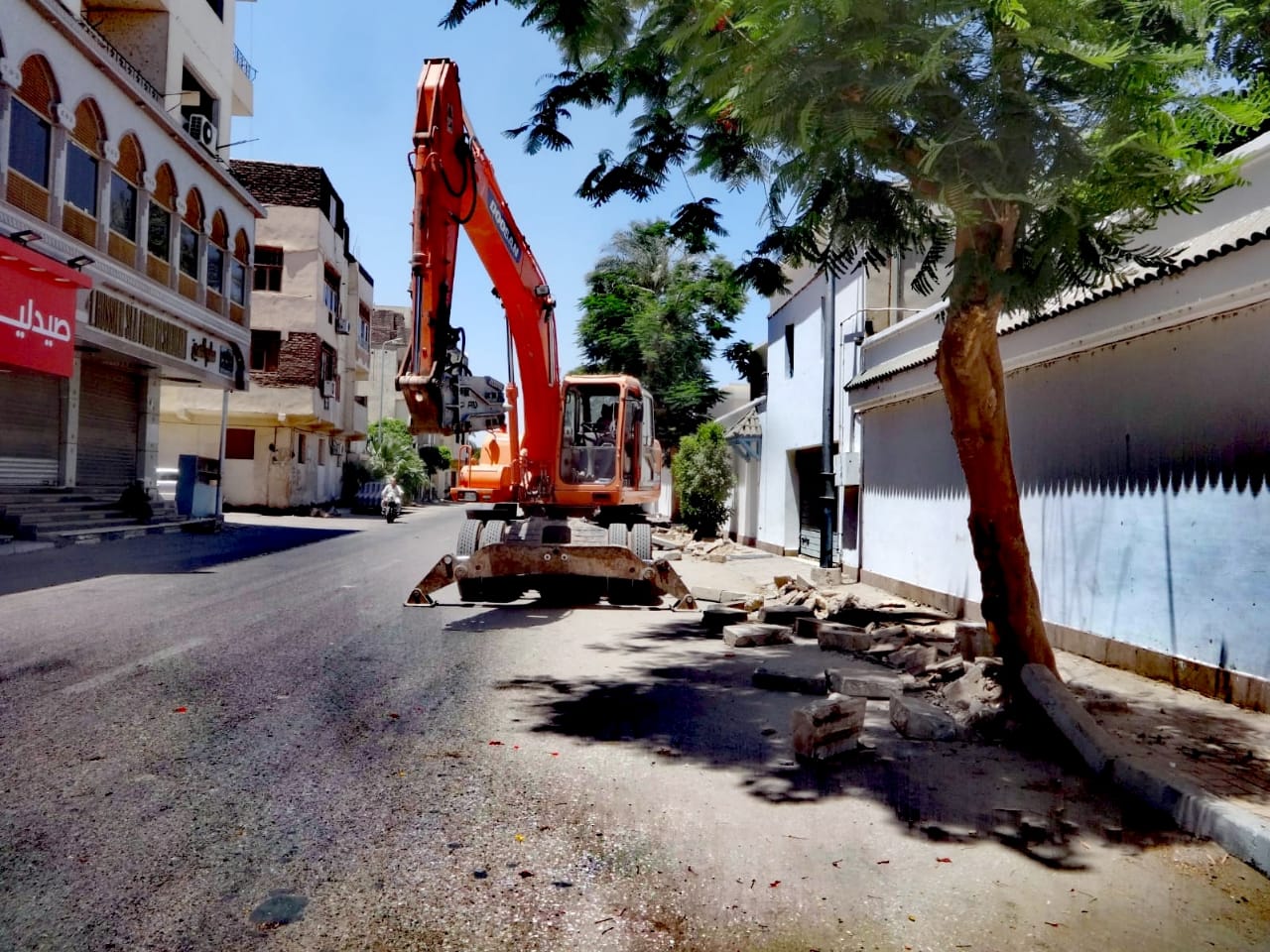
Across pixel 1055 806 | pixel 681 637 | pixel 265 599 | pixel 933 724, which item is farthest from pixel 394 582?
pixel 1055 806

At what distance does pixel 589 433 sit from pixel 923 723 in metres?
7.74

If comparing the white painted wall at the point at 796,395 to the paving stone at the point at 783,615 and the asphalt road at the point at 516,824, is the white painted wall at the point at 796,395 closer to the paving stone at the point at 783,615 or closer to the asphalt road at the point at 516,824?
the paving stone at the point at 783,615

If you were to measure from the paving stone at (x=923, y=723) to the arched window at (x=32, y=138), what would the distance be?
17691 millimetres

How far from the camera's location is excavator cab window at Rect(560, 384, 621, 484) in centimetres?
1229

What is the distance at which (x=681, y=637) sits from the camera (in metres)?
9.51

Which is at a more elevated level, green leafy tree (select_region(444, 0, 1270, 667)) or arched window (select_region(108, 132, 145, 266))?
arched window (select_region(108, 132, 145, 266))

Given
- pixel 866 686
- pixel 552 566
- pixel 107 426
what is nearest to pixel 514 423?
pixel 552 566

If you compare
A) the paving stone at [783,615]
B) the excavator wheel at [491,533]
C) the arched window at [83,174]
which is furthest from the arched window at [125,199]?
the paving stone at [783,615]

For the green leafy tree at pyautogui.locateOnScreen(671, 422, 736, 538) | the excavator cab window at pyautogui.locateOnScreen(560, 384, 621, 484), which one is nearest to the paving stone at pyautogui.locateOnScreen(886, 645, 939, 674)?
the excavator cab window at pyautogui.locateOnScreen(560, 384, 621, 484)

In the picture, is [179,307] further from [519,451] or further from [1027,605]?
[1027,605]

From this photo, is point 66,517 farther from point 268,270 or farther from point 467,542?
point 268,270

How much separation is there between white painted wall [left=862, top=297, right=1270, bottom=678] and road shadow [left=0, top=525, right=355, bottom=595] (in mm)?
11837

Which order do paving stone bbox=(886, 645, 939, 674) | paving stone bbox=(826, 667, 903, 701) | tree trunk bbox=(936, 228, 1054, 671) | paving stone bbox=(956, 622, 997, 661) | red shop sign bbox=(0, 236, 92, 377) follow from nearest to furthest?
tree trunk bbox=(936, 228, 1054, 671) → paving stone bbox=(826, 667, 903, 701) → paving stone bbox=(956, 622, 997, 661) → paving stone bbox=(886, 645, 939, 674) → red shop sign bbox=(0, 236, 92, 377)

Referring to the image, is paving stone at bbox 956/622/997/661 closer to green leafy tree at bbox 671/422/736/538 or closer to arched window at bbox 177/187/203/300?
green leafy tree at bbox 671/422/736/538
